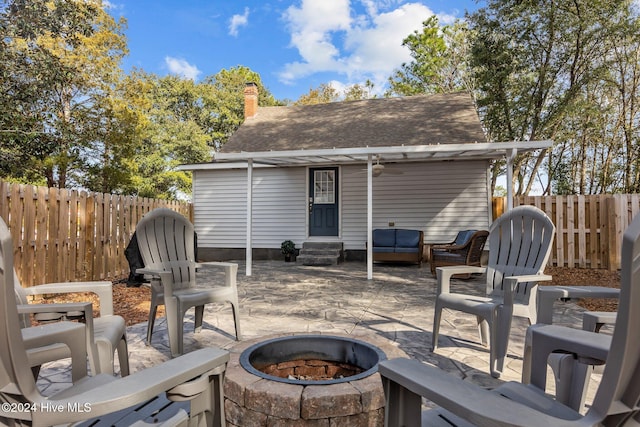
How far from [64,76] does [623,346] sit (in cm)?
1453

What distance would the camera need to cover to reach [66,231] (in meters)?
5.63

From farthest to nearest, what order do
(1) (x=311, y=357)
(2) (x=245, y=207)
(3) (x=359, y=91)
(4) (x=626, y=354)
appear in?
(3) (x=359, y=91) < (2) (x=245, y=207) < (1) (x=311, y=357) < (4) (x=626, y=354)

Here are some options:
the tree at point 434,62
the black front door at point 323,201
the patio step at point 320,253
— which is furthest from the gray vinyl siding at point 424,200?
the tree at point 434,62

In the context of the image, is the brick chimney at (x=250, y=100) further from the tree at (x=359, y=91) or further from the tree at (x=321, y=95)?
the tree at (x=321, y=95)

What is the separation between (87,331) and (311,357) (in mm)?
1229

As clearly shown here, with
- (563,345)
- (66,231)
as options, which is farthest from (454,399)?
(66,231)

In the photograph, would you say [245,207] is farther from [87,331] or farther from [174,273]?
[87,331]

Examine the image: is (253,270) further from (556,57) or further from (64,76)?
(556,57)

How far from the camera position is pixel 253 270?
8320 millimetres

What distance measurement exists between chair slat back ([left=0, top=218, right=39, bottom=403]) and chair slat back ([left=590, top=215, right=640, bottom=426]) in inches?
58.8

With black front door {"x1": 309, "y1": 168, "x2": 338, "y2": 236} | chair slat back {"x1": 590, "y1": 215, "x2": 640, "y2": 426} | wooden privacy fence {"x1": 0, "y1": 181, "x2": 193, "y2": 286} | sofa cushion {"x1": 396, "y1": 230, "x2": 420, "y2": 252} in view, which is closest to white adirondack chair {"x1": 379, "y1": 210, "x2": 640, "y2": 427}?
chair slat back {"x1": 590, "y1": 215, "x2": 640, "y2": 426}

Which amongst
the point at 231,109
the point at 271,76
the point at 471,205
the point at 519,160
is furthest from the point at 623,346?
the point at 271,76

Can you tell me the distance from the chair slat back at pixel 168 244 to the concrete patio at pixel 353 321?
657mm

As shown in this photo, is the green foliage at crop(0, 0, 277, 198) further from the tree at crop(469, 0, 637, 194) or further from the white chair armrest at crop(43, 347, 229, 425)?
the tree at crop(469, 0, 637, 194)
